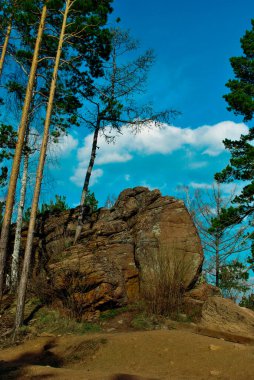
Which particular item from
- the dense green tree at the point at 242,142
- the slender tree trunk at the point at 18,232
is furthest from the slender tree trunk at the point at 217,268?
the slender tree trunk at the point at 18,232

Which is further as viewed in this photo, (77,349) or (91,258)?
(91,258)

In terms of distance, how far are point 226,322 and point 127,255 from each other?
13.5 ft

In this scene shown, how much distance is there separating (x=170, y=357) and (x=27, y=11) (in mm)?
12466

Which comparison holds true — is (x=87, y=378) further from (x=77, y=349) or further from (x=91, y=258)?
(x=91, y=258)

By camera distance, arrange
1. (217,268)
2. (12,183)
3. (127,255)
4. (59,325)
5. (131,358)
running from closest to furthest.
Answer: (131,358) → (59,325) → (12,183) → (127,255) → (217,268)

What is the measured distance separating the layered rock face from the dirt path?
2.21m

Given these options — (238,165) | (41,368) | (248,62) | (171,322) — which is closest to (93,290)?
(171,322)

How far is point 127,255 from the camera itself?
12070 mm

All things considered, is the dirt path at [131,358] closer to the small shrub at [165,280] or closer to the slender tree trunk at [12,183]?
the small shrub at [165,280]

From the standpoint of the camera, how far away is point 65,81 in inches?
641

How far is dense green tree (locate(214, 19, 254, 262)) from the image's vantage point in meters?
16.6

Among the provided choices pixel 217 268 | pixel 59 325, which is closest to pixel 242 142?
pixel 217 268

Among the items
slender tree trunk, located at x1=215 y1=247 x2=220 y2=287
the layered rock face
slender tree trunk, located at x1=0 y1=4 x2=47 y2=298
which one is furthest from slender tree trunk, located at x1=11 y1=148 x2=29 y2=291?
slender tree trunk, located at x1=215 y1=247 x2=220 y2=287

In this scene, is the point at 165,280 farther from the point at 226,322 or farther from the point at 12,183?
the point at 12,183
